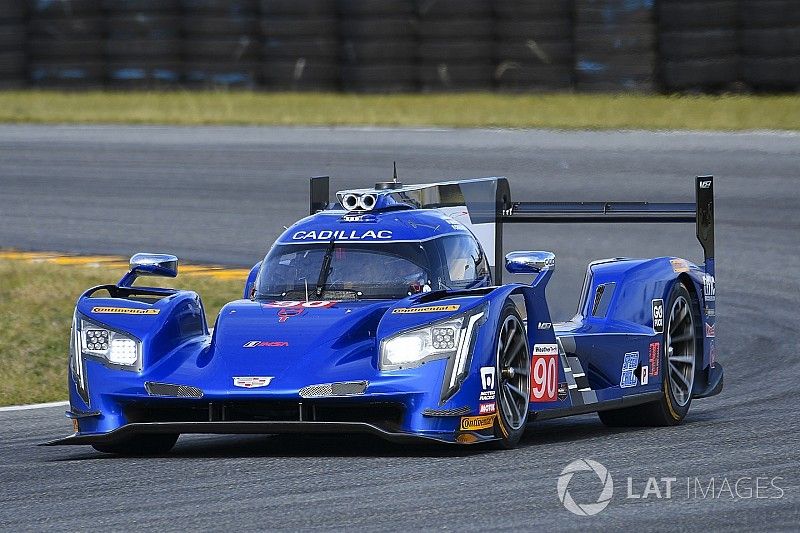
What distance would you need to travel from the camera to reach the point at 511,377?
24.5ft

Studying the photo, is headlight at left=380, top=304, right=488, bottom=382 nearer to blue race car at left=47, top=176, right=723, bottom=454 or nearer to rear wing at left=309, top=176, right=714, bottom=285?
A: blue race car at left=47, top=176, right=723, bottom=454

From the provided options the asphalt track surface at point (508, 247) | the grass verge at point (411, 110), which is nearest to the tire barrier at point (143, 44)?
the grass verge at point (411, 110)

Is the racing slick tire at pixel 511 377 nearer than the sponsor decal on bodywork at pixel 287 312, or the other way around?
the racing slick tire at pixel 511 377

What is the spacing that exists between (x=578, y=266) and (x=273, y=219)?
12.7ft

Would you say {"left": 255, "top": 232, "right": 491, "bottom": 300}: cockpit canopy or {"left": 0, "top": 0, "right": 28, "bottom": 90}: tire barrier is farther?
{"left": 0, "top": 0, "right": 28, "bottom": 90}: tire barrier

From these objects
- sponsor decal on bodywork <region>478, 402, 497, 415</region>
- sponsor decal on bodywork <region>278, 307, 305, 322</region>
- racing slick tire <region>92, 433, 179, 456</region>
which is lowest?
racing slick tire <region>92, 433, 179, 456</region>

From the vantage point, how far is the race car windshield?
8023 millimetres

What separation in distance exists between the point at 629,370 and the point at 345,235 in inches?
67.5

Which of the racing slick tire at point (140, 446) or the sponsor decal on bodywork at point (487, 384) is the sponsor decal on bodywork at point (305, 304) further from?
the sponsor decal on bodywork at point (487, 384)

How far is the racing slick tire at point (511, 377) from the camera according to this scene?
7250 mm

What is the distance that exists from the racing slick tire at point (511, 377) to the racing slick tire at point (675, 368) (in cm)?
137

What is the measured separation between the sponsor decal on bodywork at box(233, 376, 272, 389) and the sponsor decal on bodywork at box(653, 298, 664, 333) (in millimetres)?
2729

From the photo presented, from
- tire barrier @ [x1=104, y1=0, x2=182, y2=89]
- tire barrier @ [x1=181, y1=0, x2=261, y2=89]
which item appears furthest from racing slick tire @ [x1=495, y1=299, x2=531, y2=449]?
tire barrier @ [x1=104, y1=0, x2=182, y2=89]

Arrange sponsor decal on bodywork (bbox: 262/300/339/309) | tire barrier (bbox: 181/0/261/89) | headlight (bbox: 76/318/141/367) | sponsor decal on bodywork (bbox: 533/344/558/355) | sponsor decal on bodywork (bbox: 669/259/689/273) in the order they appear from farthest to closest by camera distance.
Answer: tire barrier (bbox: 181/0/261/89) < sponsor decal on bodywork (bbox: 669/259/689/273) < sponsor decal on bodywork (bbox: 533/344/558/355) < sponsor decal on bodywork (bbox: 262/300/339/309) < headlight (bbox: 76/318/141/367)
